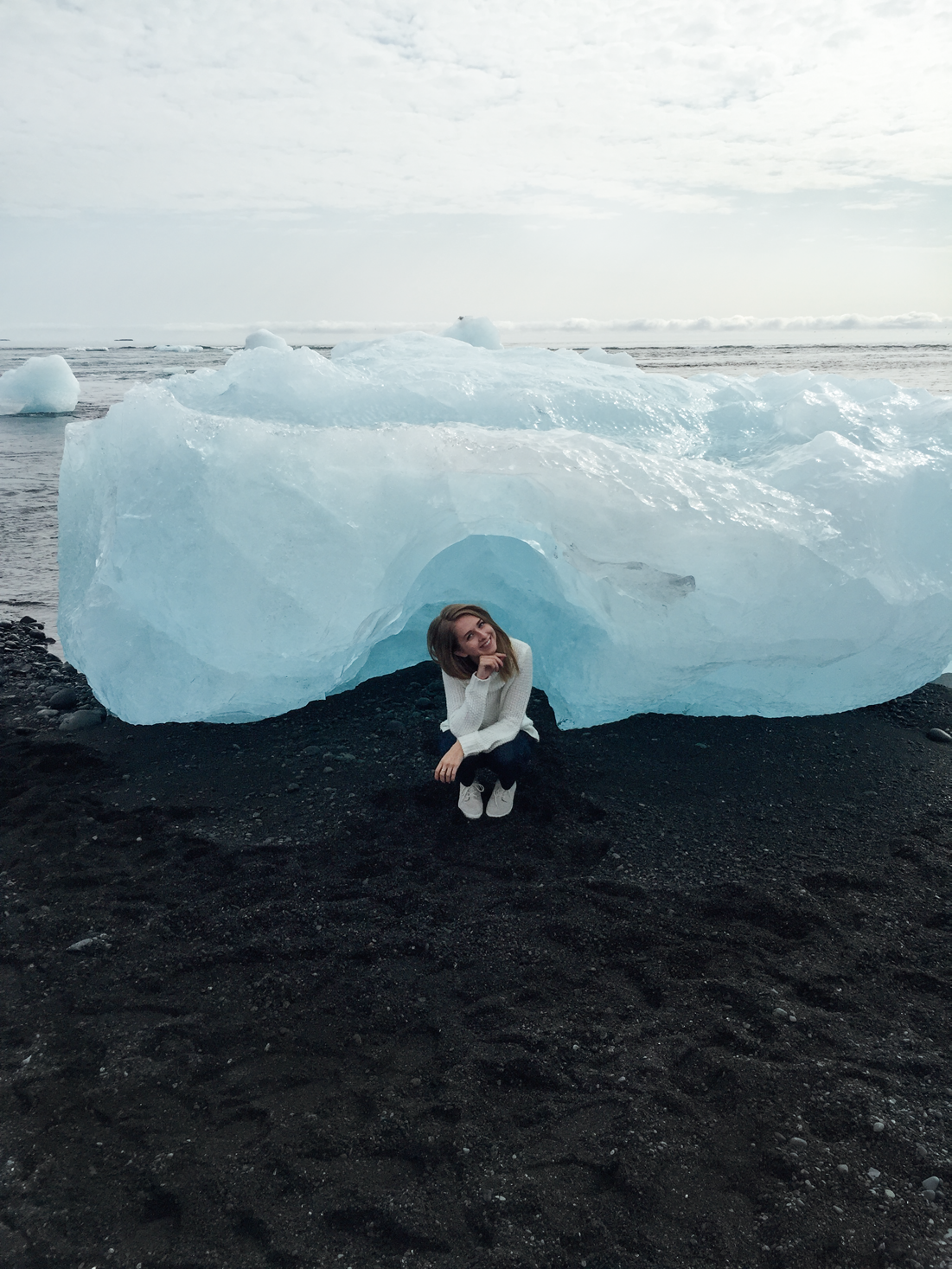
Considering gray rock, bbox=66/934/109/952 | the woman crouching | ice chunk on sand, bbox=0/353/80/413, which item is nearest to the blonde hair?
the woman crouching

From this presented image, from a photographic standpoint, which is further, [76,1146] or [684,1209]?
[76,1146]

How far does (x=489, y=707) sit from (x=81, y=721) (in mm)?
2238

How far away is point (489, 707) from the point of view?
320cm

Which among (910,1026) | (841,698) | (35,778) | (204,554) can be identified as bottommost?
(35,778)

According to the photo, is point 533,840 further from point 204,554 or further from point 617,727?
point 204,554

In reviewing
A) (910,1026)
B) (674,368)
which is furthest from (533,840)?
(674,368)

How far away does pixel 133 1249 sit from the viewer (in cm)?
177

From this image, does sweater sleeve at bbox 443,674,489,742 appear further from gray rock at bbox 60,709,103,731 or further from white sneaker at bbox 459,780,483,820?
gray rock at bbox 60,709,103,731

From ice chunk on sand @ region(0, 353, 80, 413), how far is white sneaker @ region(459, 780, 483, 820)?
15.7 meters

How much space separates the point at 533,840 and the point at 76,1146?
5.71 ft

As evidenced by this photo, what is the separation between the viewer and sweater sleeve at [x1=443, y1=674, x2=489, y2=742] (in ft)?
10.2

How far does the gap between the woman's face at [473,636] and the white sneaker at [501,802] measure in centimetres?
65

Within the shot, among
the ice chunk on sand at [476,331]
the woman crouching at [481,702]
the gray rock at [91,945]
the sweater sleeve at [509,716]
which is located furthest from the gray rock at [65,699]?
the ice chunk on sand at [476,331]

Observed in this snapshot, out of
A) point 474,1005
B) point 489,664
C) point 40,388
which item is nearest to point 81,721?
point 489,664
